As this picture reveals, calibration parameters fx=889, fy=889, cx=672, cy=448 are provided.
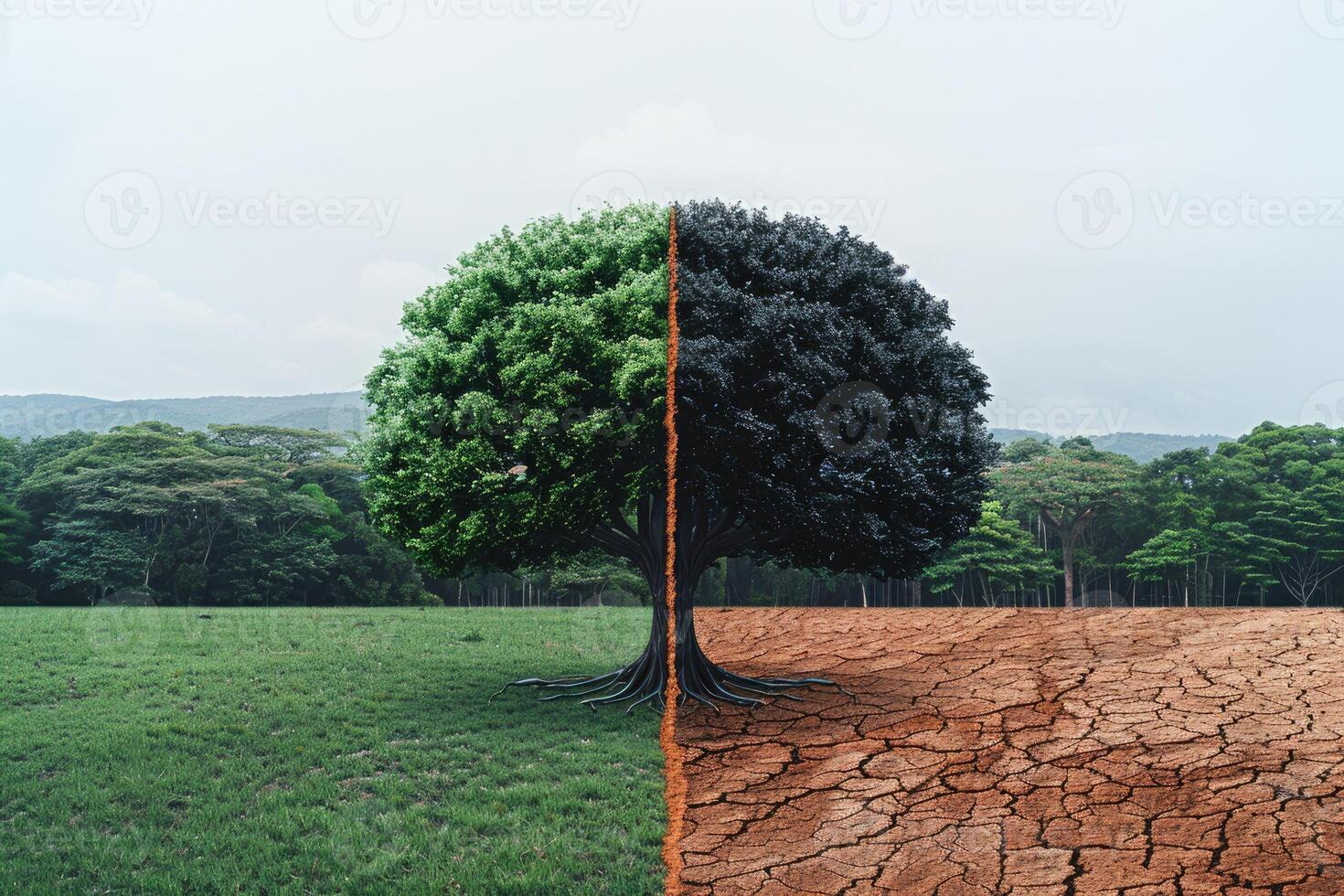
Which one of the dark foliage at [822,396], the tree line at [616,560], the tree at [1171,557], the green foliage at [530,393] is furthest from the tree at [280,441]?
the tree at [1171,557]

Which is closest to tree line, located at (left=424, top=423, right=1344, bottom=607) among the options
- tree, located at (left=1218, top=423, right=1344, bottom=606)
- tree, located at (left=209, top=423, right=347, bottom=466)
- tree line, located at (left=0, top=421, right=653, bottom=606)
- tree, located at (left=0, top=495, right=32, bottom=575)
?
tree, located at (left=1218, top=423, right=1344, bottom=606)

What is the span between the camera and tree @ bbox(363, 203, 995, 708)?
1011 cm

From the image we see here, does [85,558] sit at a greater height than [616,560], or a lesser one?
greater

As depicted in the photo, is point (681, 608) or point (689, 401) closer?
point (689, 401)

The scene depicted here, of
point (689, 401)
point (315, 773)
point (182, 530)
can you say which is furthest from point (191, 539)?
point (689, 401)

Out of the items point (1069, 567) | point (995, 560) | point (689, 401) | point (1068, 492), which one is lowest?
point (1069, 567)

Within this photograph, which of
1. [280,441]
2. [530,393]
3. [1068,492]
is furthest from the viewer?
[280,441]

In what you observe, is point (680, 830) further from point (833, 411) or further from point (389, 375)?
point (389, 375)

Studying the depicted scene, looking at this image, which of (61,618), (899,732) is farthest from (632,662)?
(61,618)

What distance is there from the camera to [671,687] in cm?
1195

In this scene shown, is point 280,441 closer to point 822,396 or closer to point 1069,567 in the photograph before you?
point 1069,567

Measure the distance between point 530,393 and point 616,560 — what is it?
594 inches

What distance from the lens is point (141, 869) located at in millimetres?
7598

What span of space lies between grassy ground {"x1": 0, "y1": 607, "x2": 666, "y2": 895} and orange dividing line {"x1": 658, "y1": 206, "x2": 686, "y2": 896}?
0.51 feet
